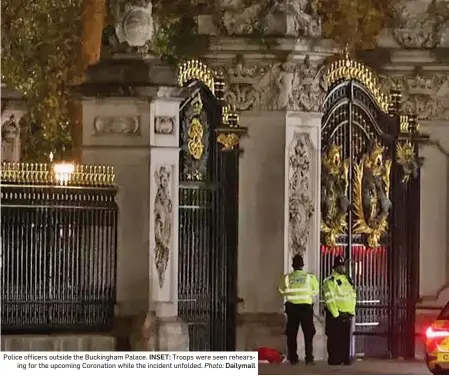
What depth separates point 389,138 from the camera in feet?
96.4

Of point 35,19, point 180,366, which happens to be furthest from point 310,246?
point 35,19

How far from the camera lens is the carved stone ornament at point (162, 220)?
1032 inches

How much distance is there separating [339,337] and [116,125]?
138 inches

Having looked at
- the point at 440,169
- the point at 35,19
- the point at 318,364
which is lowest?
the point at 318,364

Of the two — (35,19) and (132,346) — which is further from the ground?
(35,19)

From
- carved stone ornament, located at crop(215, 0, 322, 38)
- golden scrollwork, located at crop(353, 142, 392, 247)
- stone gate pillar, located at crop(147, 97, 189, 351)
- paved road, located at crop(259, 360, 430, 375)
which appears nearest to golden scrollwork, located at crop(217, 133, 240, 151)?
stone gate pillar, located at crop(147, 97, 189, 351)

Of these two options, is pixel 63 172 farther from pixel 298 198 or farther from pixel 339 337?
pixel 339 337

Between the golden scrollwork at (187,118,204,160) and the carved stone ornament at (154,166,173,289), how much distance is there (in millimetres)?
822

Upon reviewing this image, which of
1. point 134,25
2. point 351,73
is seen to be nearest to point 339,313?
point 351,73

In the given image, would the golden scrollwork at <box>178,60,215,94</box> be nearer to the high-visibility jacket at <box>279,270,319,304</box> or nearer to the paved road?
the high-visibility jacket at <box>279,270,319,304</box>

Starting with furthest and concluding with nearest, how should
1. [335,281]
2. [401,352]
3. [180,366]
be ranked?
[401,352], [335,281], [180,366]

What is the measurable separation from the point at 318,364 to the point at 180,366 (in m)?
7.01

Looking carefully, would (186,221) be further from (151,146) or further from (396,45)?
(396,45)

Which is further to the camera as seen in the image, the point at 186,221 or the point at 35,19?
the point at 35,19
